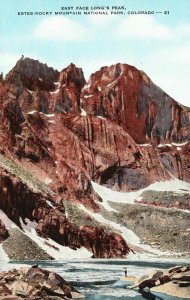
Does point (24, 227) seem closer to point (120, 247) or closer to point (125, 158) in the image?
point (120, 247)

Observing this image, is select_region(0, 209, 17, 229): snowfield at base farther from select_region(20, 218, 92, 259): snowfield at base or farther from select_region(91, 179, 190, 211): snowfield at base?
select_region(91, 179, 190, 211): snowfield at base

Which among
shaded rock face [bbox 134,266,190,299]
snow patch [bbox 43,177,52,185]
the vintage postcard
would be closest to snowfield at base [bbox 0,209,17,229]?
the vintage postcard

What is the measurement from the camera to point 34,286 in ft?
64.4

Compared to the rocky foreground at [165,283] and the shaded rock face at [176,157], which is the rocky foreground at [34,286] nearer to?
the rocky foreground at [165,283]

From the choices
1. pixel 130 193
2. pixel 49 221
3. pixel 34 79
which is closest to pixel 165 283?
pixel 49 221

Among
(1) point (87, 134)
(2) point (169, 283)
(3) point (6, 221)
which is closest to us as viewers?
(2) point (169, 283)

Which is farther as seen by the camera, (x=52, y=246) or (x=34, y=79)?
(x=34, y=79)

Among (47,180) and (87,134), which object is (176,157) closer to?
(87,134)

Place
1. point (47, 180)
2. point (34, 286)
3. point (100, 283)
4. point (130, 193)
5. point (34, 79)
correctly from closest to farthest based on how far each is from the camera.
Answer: point (34, 286), point (100, 283), point (47, 180), point (34, 79), point (130, 193)

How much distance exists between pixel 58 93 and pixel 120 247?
27.5 metres

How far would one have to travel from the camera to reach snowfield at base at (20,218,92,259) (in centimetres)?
3484

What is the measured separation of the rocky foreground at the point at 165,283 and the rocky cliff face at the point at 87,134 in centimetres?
1963

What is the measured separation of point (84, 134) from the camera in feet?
214

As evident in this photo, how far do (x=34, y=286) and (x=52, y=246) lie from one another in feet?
51.7
